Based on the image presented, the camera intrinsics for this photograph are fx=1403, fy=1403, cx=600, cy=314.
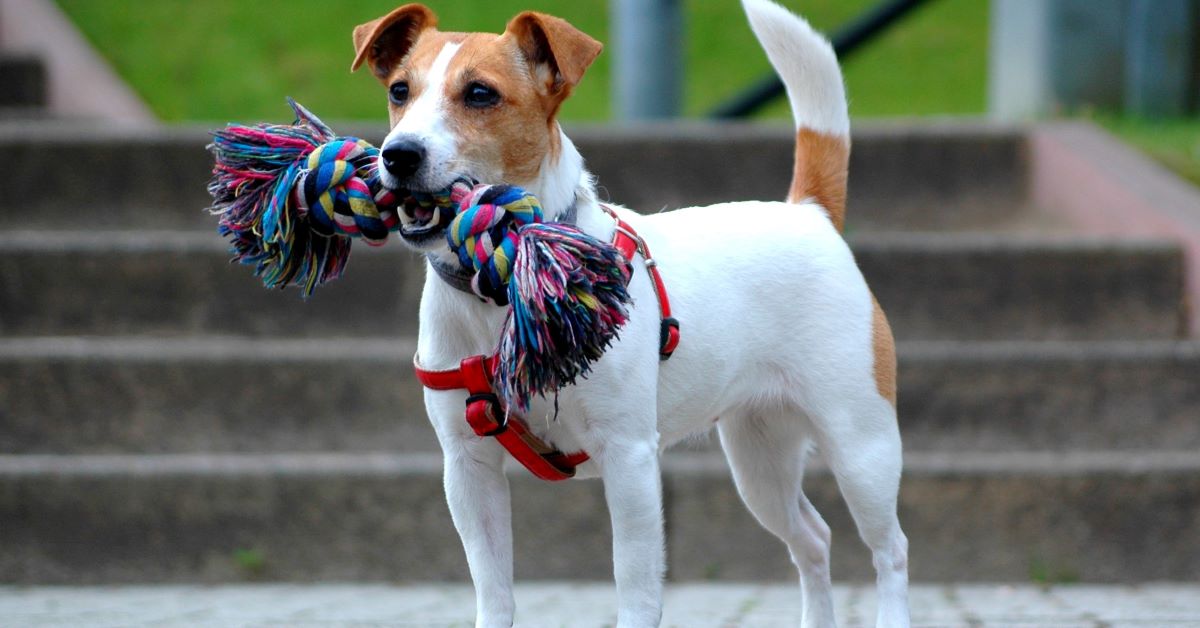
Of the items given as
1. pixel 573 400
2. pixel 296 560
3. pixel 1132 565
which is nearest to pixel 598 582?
pixel 296 560

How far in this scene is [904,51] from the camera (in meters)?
12.5

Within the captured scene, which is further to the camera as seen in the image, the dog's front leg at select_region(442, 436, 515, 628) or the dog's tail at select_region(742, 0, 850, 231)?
the dog's tail at select_region(742, 0, 850, 231)

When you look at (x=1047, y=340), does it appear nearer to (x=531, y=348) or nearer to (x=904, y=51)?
(x=531, y=348)

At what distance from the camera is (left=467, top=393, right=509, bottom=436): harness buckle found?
118 inches

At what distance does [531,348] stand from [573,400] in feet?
0.91

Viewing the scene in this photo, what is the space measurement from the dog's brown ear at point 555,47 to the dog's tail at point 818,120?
0.90 m

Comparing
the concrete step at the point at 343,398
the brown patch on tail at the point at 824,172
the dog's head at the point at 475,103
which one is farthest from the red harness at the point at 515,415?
the concrete step at the point at 343,398

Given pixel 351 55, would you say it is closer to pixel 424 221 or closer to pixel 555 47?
pixel 555 47

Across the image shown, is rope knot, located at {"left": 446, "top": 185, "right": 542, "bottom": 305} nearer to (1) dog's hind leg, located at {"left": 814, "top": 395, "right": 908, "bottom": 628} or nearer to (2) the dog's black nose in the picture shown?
(2) the dog's black nose

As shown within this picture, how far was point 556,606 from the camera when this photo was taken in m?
4.75

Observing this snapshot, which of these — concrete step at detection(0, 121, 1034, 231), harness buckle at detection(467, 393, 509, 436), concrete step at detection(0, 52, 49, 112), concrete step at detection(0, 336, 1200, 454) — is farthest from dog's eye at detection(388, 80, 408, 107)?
concrete step at detection(0, 52, 49, 112)

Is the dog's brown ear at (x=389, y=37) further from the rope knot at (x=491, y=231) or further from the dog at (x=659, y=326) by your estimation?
the rope knot at (x=491, y=231)

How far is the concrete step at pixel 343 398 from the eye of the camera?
5.71 metres

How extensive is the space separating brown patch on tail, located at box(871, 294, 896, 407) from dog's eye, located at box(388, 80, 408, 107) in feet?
4.50
